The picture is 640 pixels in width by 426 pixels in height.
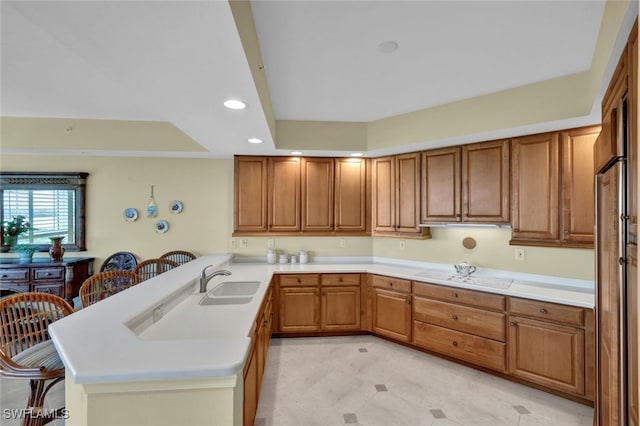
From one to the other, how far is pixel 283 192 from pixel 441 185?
6.35 feet

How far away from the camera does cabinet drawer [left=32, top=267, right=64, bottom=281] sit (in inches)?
136

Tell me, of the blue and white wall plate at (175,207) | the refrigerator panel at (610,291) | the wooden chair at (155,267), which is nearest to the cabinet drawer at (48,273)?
the wooden chair at (155,267)

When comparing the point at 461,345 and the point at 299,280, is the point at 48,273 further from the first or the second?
the point at 461,345

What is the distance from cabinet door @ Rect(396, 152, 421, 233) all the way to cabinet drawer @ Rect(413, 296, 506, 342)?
864 mm

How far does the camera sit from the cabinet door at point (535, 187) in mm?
2588

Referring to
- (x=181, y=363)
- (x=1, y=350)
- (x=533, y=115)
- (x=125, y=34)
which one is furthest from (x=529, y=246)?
(x=1, y=350)

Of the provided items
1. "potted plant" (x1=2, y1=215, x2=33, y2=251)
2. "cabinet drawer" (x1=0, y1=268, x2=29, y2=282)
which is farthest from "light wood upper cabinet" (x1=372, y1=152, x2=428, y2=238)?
"potted plant" (x1=2, y1=215, x2=33, y2=251)

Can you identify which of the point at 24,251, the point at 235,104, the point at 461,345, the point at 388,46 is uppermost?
the point at 388,46

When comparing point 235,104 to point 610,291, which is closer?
point 610,291

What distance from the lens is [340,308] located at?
354 centimetres

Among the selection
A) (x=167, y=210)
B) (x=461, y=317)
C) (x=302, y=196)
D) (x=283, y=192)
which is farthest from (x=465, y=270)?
(x=167, y=210)

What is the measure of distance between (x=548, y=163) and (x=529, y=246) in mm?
834

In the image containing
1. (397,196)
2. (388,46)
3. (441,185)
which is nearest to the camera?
(388,46)

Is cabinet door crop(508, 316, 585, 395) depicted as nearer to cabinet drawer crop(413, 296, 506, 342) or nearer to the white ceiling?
cabinet drawer crop(413, 296, 506, 342)
